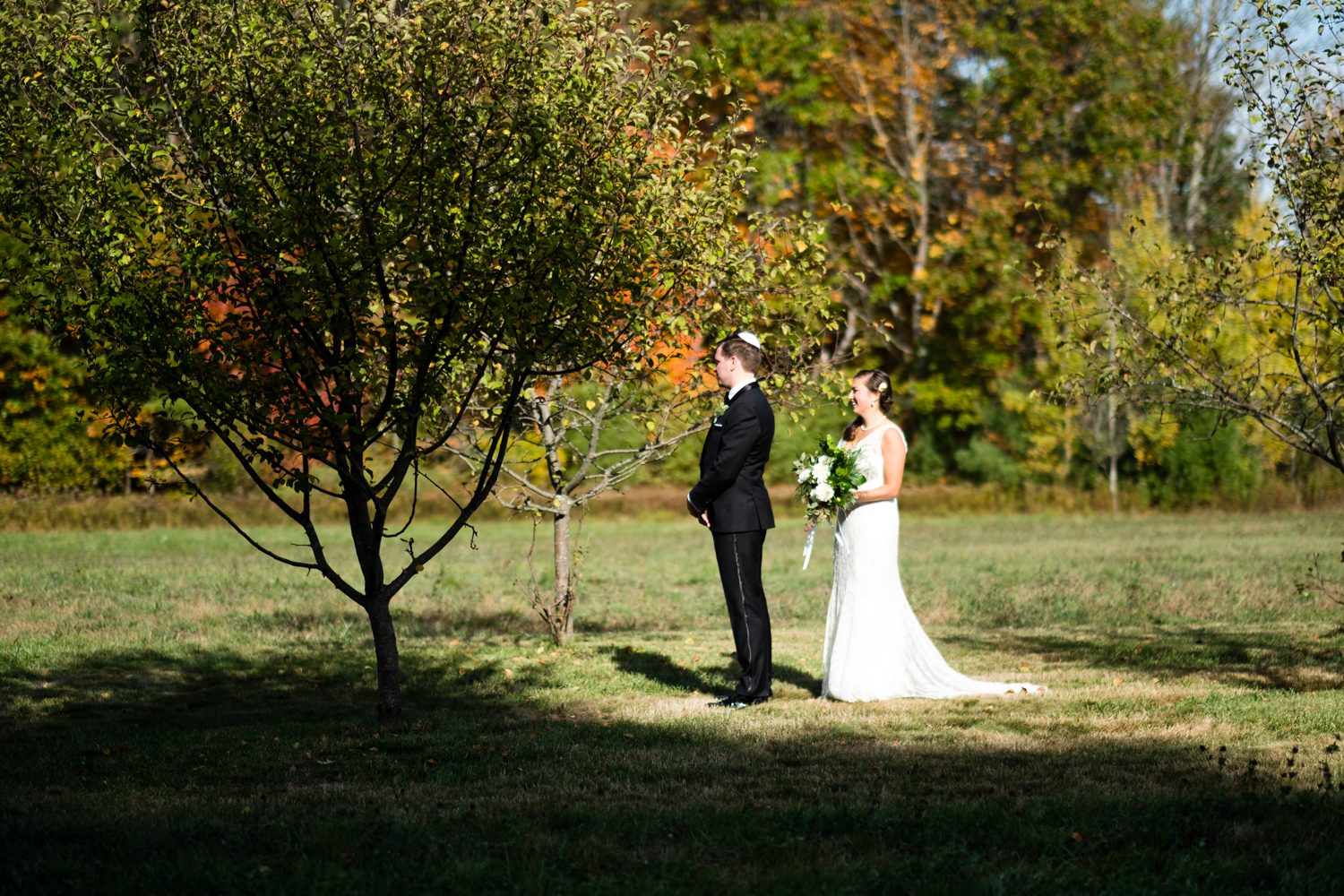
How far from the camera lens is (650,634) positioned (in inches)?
505

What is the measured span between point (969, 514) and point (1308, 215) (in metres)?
23.2

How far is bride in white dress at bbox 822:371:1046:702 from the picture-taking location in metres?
8.38

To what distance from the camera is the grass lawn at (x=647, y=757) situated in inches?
179

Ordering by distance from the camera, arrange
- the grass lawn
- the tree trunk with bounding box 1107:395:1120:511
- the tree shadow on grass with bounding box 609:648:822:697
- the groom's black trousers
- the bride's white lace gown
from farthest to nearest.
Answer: the tree trunk with bounding box 1107:395:1120:511 → the tree shadow on grass with bounding box 609:648:822:697 → the bride's white lace gown → the groom's black trousers → the grass lawn

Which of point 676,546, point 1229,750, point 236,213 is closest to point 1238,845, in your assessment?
point 1229,750

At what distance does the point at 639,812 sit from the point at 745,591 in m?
2.79

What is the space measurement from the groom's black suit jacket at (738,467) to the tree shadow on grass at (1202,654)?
142 inches

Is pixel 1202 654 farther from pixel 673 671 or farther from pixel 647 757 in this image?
pixel 647 757

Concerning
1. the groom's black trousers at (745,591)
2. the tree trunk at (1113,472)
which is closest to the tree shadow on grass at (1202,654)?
the groom's black trousers at (745,591)

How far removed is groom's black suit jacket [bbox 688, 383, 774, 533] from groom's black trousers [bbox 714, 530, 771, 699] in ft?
0.28

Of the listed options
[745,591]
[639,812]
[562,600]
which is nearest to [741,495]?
[745,591]

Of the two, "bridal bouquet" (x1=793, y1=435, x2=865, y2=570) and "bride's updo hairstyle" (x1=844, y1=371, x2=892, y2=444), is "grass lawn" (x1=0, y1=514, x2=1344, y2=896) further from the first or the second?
"bride's updo hairstyle" (x1=844, y1=371, x2=892, y2=444)

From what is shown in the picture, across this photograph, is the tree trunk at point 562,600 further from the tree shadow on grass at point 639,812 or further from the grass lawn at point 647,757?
the tree shadow on grass at point 639,812

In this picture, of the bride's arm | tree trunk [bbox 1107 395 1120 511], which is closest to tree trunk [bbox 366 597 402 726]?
the bride's arm
